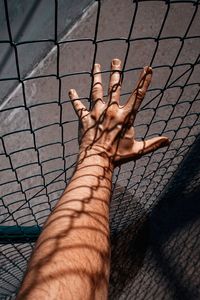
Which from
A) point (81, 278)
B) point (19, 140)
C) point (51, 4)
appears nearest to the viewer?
point (81, 278)

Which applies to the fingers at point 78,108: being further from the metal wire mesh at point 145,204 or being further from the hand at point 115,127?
the metal wire mesh at point 145,204

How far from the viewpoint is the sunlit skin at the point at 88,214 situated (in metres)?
0.81

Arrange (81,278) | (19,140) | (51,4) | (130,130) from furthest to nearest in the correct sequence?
1. (19,140)
2. (51,4)
3. (130,130)
4. (81,278)

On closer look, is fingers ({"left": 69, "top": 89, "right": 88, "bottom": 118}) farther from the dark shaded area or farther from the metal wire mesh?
the dark shaded area

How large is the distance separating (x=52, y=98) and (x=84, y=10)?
2.38 feet

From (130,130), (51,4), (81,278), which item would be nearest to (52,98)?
(51,4)

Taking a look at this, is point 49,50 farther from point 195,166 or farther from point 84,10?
point 195,166

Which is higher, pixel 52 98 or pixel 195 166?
pixel 52 98

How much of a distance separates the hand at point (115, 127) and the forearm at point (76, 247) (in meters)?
0.10

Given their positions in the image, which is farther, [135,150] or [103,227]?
[135,150]

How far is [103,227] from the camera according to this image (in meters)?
1.02

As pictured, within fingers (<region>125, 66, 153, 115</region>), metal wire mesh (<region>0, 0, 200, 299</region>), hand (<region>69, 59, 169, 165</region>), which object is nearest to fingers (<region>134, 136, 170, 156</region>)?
hand (<region>69, 59, 169, 165</region>)

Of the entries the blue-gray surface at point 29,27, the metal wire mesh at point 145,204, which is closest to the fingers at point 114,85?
the metal wire mesh at point 145,204

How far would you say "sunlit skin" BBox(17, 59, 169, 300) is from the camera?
81 centimetres
